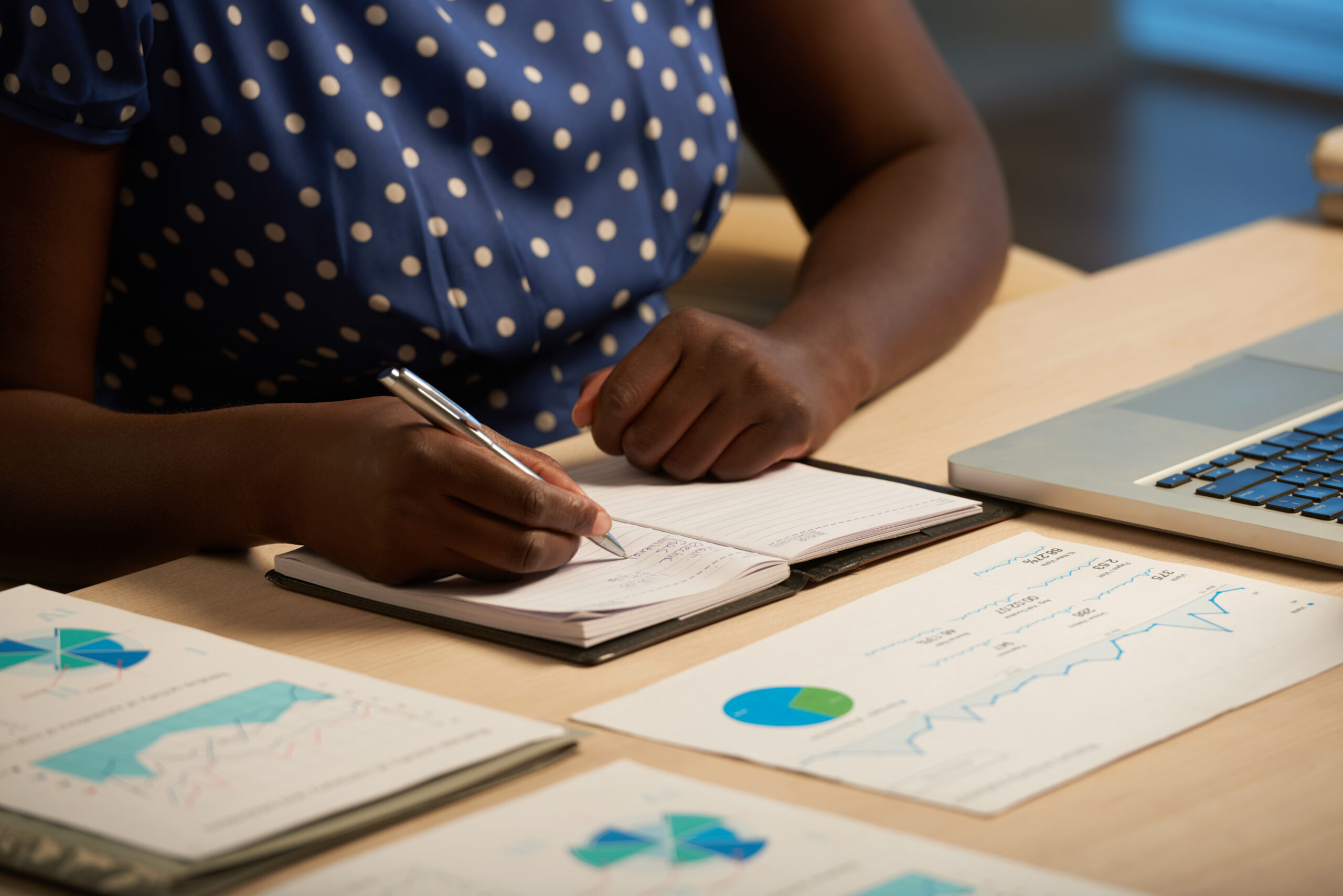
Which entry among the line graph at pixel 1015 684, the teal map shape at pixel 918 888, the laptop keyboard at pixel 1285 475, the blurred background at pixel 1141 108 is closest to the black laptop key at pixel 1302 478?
the laptop keyboard at pixel 1285 475

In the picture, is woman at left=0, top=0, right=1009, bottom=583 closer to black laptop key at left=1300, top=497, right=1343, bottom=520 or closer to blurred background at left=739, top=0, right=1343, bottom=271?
black laptop key at left=1300, top=497, right=1343, bottom=520

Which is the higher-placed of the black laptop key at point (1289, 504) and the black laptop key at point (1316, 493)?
the black laptop key at point (1316, 493)

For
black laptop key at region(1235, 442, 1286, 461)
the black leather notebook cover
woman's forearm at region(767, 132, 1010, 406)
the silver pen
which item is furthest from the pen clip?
black laptop key at region(1235, 442, 1286, 461)

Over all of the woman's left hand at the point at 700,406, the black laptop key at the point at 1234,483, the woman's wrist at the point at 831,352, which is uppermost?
the woman's wrist at the point at 831,352

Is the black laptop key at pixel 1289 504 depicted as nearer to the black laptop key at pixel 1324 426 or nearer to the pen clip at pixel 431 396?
the black laptop key at pixel 1324 426

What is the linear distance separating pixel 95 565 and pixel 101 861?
44 centimetres

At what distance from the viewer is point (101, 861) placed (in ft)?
1.55

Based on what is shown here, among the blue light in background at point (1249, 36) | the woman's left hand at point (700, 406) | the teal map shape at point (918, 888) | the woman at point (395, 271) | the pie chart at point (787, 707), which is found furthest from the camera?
the blue light in background at point (1249, 36)

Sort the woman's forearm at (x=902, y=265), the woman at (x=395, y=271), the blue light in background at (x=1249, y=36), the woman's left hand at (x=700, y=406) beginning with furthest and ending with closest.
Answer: the blue light in background at (x=1249, y=36) → the woman's forearm at (x=902, y=265) → the woman's left hand at (x=700, y=406) → the woman at (x=395, y=271)

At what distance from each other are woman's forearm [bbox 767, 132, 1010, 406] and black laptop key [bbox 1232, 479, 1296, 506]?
1.00 ft

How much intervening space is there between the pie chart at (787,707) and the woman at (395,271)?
0.51 ft

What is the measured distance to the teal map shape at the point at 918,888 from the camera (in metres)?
0.45

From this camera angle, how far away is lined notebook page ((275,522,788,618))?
2.23ft

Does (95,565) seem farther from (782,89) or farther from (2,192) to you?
(782,89)
